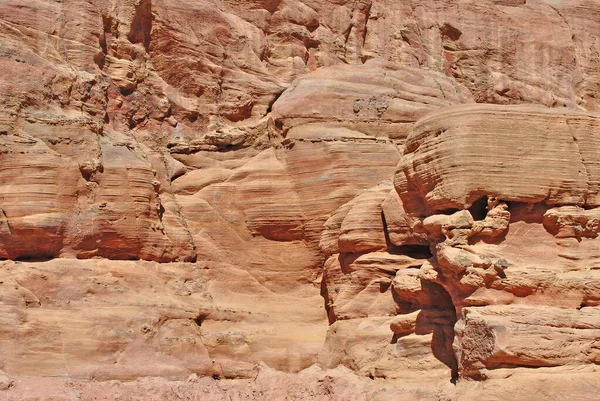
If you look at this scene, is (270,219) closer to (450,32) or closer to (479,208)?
(479,208)

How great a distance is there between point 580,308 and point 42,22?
1263 centimetres

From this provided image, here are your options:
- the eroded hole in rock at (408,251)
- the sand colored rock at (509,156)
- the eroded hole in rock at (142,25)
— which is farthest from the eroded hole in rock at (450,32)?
the sand colored rock at (509,156)

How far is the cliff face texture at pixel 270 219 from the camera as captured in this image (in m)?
19.8

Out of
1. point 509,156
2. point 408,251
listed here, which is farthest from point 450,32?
point 509,156

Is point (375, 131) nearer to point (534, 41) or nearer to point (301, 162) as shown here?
point (301, 162)

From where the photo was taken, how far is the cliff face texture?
19.8 m

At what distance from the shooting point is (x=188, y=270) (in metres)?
23.5

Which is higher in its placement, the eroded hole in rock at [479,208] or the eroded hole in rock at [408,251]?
the eroded hole in rock at [479,208]

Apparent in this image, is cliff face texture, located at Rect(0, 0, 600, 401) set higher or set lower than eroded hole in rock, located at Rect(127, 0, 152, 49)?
lower

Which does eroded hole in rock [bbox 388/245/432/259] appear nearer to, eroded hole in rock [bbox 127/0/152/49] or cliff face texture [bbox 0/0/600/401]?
cliff face texture [bbox 0/0/600/401]

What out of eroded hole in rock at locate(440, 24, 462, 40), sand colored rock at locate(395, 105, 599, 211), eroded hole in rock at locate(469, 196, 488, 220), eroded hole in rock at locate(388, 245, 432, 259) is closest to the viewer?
sand colored rock at locate(395, 105, 599, 211)

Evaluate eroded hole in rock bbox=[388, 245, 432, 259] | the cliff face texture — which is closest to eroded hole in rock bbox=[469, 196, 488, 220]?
the cliff face texture

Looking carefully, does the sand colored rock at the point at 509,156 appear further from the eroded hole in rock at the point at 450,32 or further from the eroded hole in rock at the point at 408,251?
the eroded hole in rock at the point at 450,32

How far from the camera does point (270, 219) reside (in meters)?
24.7
